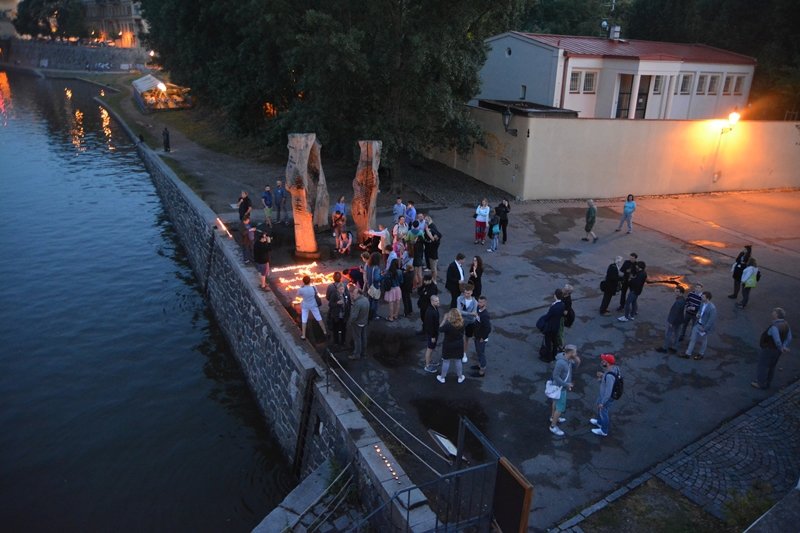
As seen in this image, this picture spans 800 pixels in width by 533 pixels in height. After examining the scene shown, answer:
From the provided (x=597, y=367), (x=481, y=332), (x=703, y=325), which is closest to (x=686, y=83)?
(x=703, y=325)

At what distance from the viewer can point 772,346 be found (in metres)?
10.6

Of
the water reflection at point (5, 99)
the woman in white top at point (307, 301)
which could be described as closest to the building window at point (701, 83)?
the woman in white top at point (307, 301)

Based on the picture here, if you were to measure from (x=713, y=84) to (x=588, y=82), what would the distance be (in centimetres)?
820

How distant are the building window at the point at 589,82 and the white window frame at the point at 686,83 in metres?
5.36

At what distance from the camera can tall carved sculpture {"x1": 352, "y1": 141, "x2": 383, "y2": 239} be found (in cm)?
1731

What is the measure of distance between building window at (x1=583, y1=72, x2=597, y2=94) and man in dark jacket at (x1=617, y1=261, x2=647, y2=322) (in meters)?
18.6

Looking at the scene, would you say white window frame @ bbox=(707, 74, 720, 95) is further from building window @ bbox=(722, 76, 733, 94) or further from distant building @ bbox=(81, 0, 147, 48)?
distant building @ bbox=(81, 0, 147, 48)

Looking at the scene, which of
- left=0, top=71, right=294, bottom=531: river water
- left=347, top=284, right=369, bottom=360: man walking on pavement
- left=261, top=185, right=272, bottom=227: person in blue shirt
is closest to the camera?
left=0, top=71, right=294, bottom=531: river water

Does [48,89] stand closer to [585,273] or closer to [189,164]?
[189,164]

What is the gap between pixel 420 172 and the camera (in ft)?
90.5

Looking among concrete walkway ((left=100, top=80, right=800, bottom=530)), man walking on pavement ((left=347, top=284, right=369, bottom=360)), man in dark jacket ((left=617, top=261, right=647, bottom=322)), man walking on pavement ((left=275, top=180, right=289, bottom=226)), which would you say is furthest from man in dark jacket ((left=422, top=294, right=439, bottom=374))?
man walking on pavement ((left=275, top=180, right=289, bottom=226))

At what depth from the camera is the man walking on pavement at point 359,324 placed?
11102 mm

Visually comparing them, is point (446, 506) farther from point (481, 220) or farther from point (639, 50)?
point (639, 50)

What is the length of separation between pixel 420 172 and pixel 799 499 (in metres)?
22.1
